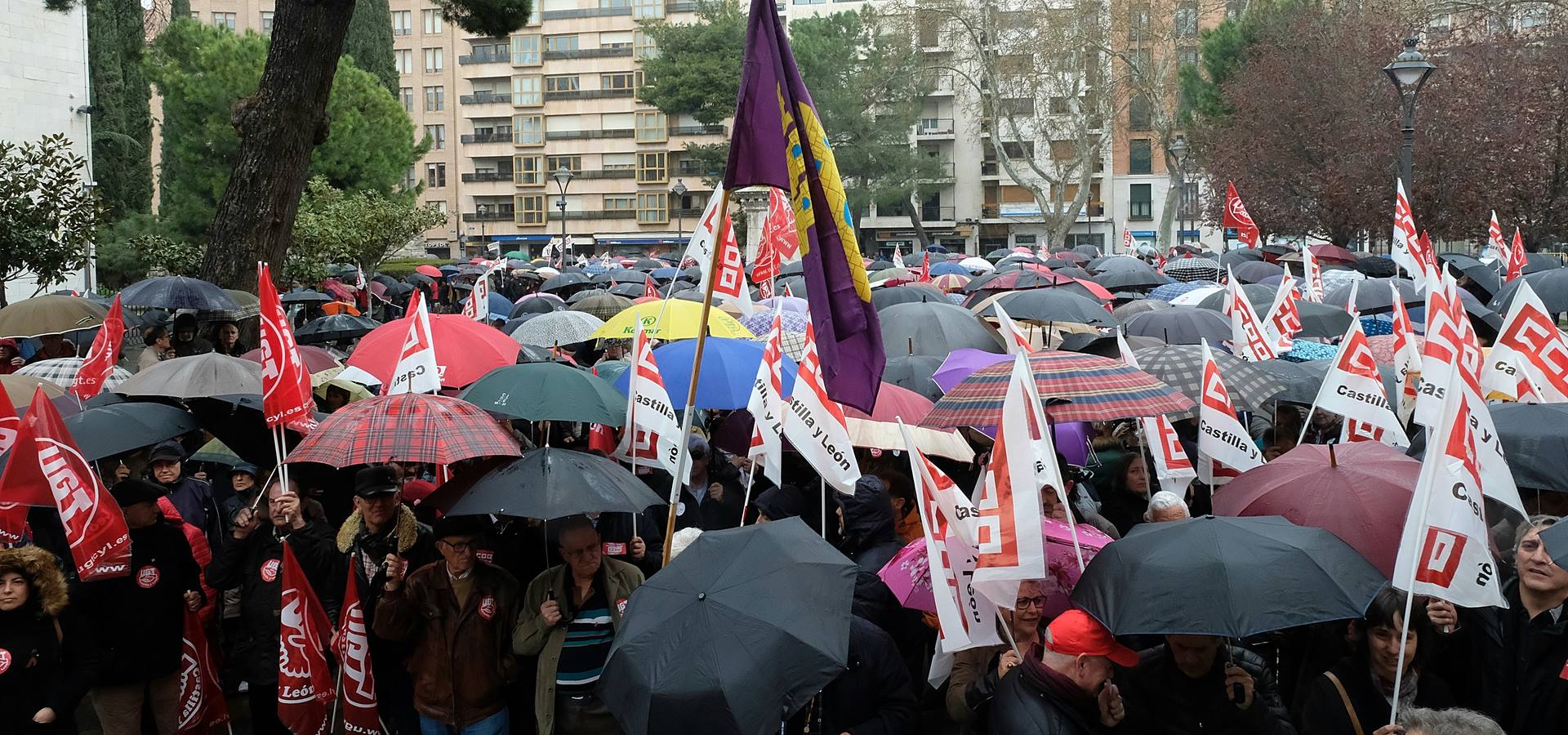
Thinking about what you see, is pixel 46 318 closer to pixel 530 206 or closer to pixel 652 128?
pixel 652 128

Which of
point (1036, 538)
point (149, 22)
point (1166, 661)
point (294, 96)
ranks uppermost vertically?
point (149, 22)

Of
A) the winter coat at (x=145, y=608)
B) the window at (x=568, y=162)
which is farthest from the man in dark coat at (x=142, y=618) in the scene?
the window at (x=568, y=162)

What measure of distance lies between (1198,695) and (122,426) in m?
4.69

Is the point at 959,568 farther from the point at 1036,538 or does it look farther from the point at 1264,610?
the point at 1264,610

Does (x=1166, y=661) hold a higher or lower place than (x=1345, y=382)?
lower

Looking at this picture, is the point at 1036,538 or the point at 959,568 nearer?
the point at 1036,538

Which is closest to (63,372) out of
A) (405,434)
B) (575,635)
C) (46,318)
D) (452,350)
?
(452,350)

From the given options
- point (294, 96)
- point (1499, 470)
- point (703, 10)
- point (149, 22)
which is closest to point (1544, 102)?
point (294, 96)

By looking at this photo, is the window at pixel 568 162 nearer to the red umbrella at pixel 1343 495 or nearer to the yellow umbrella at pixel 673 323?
the yellow umbrella at pixel 673 323

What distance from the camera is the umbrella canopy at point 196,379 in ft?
23.9

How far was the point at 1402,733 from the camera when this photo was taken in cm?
380

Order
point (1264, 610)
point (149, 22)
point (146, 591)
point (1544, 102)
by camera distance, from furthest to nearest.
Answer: point (149, 22), point (1544, 102), point (146, 591), point (1264, 610)

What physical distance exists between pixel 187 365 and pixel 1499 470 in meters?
6.16

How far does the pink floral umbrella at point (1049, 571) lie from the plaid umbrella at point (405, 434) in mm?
1520
